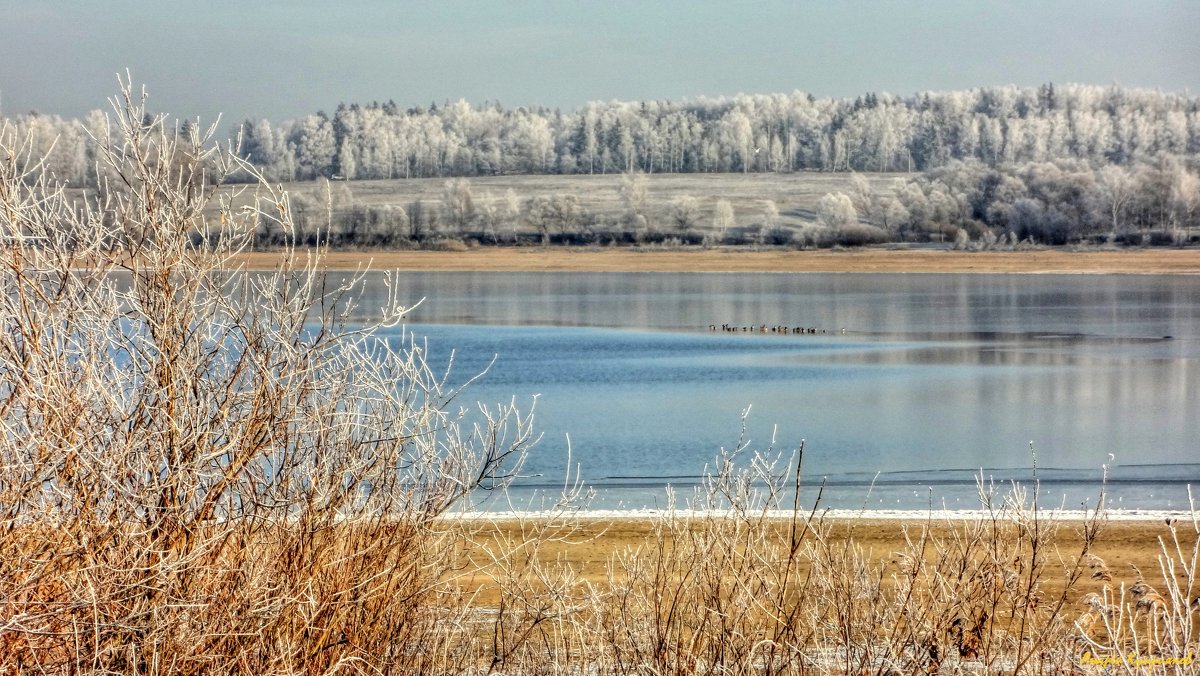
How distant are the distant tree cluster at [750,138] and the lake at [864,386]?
201 feet

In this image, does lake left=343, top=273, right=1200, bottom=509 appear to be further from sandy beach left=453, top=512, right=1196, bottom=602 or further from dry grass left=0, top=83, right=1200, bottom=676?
dry grass left=0, top=83, right=1200, bottom=676

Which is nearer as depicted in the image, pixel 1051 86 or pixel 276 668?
pixel 276 668

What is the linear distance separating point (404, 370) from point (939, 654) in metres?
2.50

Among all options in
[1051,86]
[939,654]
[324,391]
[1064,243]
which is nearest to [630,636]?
[939,654]

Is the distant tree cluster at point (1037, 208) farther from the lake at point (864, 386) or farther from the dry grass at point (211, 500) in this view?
the dry grass at point (211, 500)

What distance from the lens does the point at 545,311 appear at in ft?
143

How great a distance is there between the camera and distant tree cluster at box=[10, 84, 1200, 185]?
108188 millimetres

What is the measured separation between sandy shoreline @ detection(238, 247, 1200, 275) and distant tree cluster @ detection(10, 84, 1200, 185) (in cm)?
3534

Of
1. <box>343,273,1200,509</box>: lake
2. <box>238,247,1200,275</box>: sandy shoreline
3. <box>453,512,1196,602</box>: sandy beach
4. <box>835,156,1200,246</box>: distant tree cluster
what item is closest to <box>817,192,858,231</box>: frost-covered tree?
<box>835,156,1200,246</box>: distant tree cluster

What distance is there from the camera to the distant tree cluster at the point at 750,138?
108m

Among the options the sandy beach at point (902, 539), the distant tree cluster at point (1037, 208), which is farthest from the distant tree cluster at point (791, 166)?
the sandy beach at point (902, 539)

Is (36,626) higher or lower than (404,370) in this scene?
lower

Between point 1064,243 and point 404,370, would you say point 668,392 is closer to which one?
point 404,370

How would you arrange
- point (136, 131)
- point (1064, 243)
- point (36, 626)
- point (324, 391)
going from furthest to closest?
point (1064, 243) < point (324, 391) < point (136, 131) < point (36, 626)
